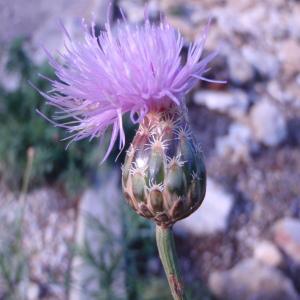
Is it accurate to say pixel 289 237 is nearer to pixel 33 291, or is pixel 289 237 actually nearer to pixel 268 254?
pixel 268 254

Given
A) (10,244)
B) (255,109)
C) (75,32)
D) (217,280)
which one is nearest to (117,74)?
(10,244)

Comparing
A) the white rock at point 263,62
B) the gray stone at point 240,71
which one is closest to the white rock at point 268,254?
the gray stone at point 240,71

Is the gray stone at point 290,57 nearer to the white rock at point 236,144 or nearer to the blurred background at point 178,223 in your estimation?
the blurred background at point 178,223

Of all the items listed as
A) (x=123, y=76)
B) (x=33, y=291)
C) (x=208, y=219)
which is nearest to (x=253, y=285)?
(x=208, y=219)

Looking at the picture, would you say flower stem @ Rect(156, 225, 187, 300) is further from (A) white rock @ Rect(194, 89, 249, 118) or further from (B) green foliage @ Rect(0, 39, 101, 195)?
(A) white rock @ Rect(194, 89, 249, 118)

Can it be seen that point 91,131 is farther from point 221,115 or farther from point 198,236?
point 221,115
